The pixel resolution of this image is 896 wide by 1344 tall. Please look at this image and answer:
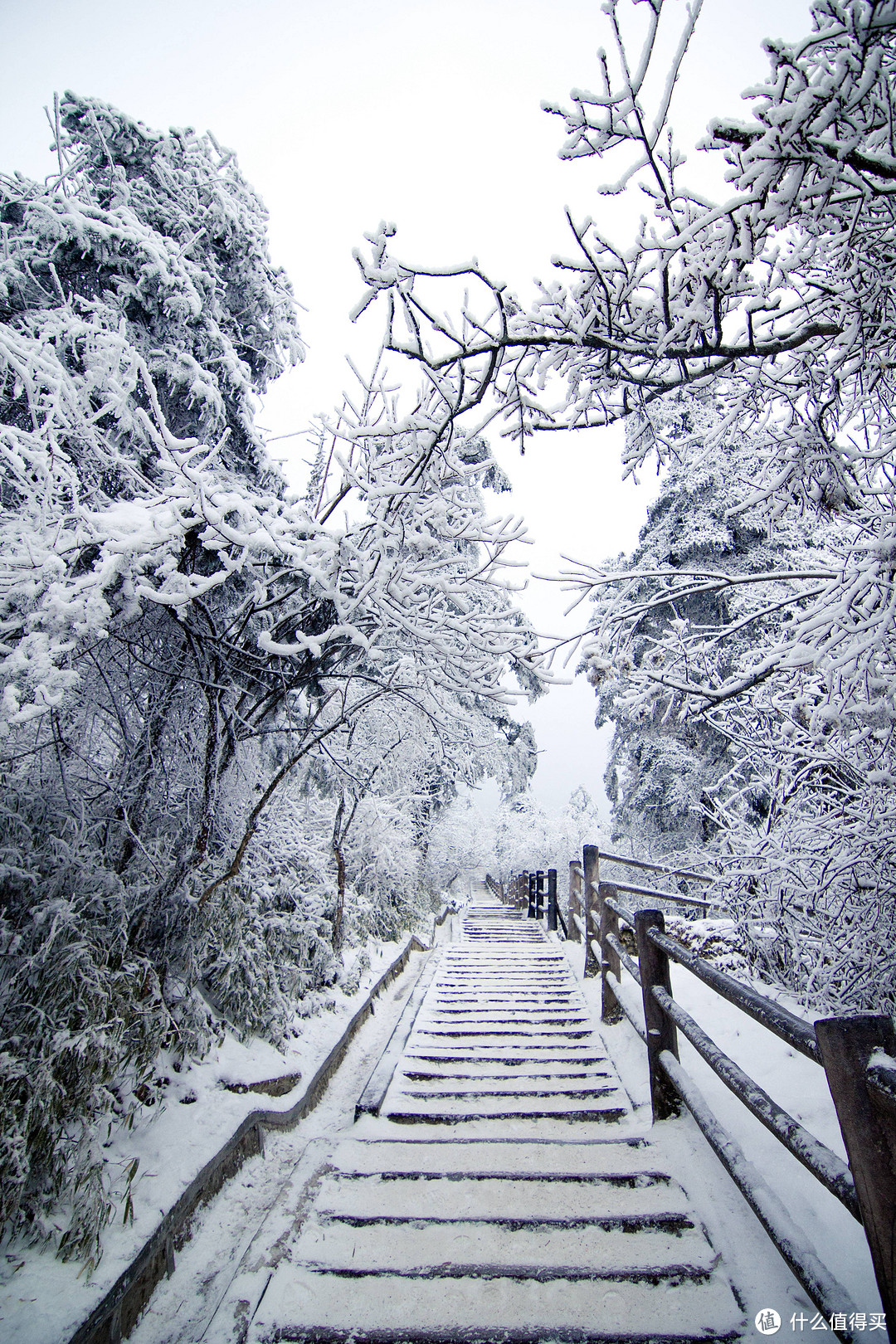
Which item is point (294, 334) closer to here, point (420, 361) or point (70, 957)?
point (420, 361)

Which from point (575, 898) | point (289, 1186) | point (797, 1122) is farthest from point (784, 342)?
point (575, 898)

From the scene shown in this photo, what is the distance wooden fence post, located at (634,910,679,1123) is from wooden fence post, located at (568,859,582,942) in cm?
484

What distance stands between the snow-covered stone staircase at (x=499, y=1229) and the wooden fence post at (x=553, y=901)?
733 cm

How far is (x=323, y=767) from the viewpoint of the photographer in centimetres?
612

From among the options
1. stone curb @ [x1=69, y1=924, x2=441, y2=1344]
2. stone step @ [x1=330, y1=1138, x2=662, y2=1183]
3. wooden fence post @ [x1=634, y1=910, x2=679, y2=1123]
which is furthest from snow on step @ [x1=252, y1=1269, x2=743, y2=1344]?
wooden fence post @ [x1=634, y1=910, x2=679, y2=1123]

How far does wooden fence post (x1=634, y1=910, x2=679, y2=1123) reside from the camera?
107 inches

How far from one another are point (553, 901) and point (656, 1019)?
837cm

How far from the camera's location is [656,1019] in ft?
9.32

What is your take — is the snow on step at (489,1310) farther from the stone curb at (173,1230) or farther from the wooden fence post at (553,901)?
the wooden fence post at (553,901)

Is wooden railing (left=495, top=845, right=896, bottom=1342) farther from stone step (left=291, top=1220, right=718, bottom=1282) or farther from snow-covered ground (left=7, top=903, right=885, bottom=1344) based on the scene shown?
stone step (left=291, top=1220, right=718, bottom=1282)

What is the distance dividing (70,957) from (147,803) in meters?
1.02

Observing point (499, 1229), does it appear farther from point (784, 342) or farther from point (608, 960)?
point (784, 342)

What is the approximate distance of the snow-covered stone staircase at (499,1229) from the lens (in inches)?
66.6

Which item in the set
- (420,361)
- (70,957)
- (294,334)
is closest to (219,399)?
(294,334)
